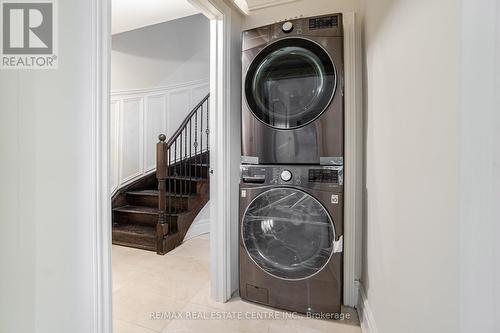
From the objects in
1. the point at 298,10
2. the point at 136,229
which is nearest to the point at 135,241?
the point at 136,229

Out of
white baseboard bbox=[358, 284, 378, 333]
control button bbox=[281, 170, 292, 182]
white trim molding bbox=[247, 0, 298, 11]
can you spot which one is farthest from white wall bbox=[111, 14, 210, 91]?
white baseboard bbox=[358, 284, 378, 333]

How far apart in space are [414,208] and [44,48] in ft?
4.32

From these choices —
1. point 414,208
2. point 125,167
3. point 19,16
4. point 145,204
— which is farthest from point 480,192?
point 125,167

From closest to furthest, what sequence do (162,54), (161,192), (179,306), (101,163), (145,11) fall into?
(101,163) < (179,306) < (161,192) < (145,11) < (162,54)

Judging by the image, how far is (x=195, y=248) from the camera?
2719 millimetres

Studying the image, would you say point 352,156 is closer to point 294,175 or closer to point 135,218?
point 294,175

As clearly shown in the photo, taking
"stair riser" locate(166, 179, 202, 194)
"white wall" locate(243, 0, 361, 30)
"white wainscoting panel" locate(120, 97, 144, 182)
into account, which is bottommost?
"stair riser" locate(166, 179, 202, 194)

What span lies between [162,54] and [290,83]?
10.2 ft

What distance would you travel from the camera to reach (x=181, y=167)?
3268 mm

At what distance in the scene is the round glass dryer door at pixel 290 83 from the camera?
1.47m

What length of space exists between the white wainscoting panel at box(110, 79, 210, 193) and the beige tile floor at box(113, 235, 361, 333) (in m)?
1.70

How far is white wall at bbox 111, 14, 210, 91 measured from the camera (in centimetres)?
367

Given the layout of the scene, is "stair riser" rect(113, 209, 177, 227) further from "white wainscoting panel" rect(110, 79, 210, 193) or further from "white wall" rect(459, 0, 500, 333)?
"white wall" rect(459, 0, 500, 333)

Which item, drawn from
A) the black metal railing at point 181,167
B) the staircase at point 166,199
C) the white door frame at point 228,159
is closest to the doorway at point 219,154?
the white door frame at point 228,159
